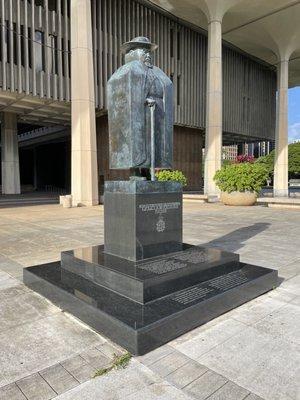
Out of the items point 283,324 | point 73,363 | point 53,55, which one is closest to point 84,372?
point 73,363

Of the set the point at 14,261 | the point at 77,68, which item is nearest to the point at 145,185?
the point at 14,261

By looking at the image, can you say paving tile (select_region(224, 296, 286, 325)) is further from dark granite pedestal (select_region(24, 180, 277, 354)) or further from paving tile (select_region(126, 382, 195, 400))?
paving tile (select_region(126, 382, 195, 400))

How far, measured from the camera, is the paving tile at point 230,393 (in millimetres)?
2559

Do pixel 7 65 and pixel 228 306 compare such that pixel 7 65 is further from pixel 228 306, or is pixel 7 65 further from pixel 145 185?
pixel 228 306

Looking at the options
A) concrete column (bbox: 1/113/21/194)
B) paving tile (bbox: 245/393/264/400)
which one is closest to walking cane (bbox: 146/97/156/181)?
paving tile (bbox: 245/393/264/400)

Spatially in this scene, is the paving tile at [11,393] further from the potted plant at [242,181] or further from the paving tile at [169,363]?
the potted plant at [242,181]

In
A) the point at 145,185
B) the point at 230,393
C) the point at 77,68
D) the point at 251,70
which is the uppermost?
the point at 251,70

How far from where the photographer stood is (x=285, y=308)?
167 inches

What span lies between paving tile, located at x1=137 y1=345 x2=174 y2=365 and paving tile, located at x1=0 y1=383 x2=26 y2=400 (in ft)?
3.37

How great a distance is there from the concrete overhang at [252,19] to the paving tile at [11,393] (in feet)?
87.3

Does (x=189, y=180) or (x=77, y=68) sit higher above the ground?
(x=77, y=68)

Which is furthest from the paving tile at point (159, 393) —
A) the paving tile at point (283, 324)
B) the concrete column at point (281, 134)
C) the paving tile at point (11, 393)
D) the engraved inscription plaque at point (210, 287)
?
the concrete column at point (281, 134)

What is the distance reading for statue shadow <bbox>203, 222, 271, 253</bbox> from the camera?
25.4 ft

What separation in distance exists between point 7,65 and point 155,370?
2017 cm
